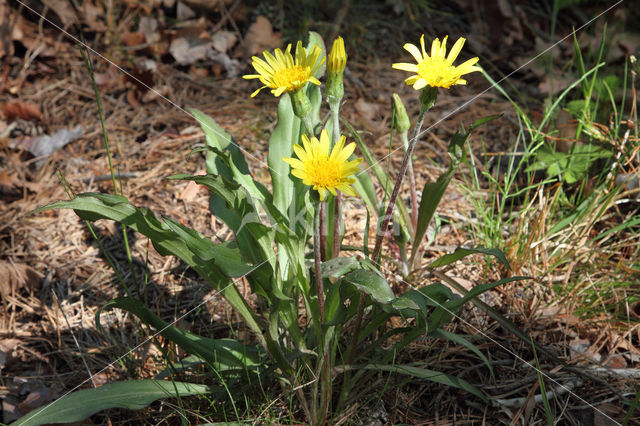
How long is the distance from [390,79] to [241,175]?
1.43 metres

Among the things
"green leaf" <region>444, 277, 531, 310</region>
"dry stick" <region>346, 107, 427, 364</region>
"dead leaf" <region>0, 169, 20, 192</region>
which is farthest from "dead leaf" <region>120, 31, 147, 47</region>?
"green leaf" <region>444, 277, 531, 310</region>

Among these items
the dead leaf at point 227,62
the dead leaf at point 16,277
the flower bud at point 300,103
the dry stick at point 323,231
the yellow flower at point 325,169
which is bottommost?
the dead leaf at point 16,277

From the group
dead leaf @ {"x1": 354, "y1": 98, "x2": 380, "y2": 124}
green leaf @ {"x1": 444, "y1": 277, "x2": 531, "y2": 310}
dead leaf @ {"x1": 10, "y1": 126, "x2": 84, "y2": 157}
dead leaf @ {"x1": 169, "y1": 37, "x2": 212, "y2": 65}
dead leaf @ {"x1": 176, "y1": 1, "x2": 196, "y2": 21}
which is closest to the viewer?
green leaf @ {"x1": 444, "y1": 277, "x2": 531, "y2": 310}

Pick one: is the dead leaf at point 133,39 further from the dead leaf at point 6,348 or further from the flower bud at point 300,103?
the flower bud at point 300,103

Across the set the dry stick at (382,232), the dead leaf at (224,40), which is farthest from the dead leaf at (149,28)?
the dry stick at (382,232)

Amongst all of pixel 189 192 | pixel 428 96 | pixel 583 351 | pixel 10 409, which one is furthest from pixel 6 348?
pixel 583 351

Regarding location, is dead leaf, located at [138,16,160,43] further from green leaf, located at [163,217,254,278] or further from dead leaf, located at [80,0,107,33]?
green leaf, located at [163,217,254,278]

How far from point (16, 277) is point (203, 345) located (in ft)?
2.67

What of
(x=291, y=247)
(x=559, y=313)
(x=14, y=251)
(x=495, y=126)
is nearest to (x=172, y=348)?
(x=291, y=247)

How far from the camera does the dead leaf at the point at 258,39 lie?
8.45 feet

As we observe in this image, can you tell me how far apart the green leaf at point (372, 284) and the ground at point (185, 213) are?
26 centimetres

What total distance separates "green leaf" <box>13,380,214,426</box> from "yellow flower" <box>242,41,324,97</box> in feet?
2.30

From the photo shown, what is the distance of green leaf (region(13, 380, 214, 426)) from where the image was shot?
113cm

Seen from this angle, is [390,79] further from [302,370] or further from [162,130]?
[302,370]
